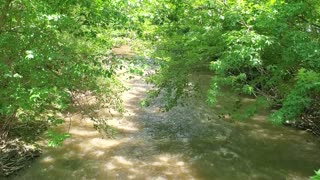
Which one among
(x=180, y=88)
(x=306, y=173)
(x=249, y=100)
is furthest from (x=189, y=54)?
(x=249, y=100)

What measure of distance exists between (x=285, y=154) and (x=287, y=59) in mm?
3045

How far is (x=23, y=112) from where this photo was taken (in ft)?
25.4

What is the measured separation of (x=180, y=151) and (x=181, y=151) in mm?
25

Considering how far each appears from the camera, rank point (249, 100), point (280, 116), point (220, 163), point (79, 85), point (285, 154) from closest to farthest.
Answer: point (280, 116) < point (79, 85) < point (220, 163) < point (285, 154) < point (249, 100)

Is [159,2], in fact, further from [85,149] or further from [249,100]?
[249,100]

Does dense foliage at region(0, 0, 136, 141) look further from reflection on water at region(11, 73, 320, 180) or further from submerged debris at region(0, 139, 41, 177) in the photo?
reflection on water at region(11, 73, 320, 180)

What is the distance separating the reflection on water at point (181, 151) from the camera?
7.71m

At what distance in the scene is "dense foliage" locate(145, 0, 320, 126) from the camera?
20.7 feet

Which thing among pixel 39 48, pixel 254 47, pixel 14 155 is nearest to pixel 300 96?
pixel 254 47

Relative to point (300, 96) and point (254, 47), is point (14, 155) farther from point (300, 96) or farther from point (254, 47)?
point (300, 96)

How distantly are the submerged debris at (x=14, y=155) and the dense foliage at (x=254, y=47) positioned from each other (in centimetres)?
340

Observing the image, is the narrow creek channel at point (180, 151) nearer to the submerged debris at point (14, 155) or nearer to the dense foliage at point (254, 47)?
the submerged debris at point (14, 155)

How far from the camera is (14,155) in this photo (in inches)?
303


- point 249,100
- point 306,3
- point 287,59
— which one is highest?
point 306,3
